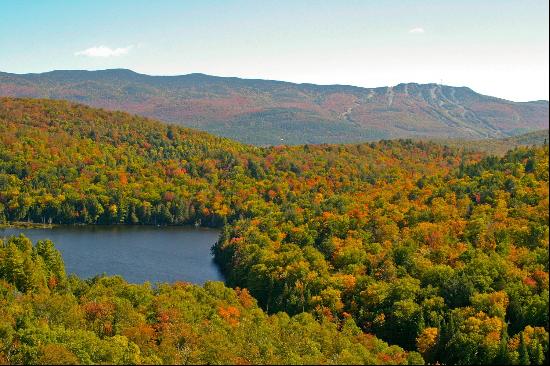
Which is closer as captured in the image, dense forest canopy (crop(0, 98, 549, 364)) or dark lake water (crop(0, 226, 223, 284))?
dense forest canopy (crop(0, 98, 549, 364))

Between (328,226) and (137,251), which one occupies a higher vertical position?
(328,226)

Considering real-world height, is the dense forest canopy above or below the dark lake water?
above

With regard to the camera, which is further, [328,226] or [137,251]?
[137,251]

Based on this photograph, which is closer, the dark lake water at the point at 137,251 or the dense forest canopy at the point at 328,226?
the dense forest canopy at the point at 328,226

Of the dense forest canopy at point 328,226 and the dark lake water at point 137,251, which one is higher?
the dense forest canopy at point 328,226
